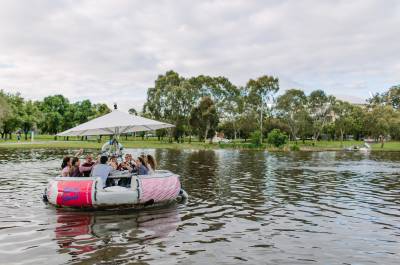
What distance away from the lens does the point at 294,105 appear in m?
108

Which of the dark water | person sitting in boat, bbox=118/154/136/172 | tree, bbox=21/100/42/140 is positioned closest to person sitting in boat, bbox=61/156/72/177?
the dark water

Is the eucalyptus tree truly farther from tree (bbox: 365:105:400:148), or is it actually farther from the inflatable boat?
the inflatable boat

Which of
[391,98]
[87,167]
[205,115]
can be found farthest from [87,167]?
[391,98]

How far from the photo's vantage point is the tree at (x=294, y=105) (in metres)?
108

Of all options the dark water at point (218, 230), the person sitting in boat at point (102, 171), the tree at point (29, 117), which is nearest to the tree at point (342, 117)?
the tree at point (29, 117)

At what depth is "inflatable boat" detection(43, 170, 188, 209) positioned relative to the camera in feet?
50.5

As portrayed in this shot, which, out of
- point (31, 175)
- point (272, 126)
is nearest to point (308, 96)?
point (272, 126)

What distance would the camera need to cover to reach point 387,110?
3986 inches

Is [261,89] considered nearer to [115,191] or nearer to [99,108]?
[99,108]

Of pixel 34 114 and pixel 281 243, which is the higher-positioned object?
pixel 34 114

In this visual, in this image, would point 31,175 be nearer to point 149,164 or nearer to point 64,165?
point 64,165

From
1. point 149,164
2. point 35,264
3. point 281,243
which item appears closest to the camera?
point 35,264

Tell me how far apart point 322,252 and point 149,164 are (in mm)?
9589

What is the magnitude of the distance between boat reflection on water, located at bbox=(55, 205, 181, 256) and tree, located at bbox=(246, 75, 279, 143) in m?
94.1
